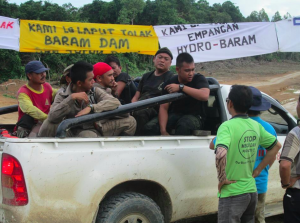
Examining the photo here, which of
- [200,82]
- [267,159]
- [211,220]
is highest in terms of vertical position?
[200,82]

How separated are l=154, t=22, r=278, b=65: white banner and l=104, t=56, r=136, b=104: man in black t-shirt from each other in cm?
283

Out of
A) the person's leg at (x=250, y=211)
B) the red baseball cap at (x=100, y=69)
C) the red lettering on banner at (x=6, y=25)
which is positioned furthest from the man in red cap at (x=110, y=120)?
the red lettering on banner at (x=6, y=25)

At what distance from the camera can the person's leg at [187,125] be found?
3.61 metres

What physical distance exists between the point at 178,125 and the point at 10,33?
504 centimetres

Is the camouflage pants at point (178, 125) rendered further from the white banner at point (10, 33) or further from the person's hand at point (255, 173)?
the white banner at point (10, 33)

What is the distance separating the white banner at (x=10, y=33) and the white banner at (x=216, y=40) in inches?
117

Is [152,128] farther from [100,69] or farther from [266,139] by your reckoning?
[266,139]

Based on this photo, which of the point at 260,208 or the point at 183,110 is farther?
the point at 183,110

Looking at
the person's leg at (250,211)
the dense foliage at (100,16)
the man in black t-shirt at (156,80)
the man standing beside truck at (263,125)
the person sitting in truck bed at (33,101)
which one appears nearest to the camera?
the person's leg at (250,211)

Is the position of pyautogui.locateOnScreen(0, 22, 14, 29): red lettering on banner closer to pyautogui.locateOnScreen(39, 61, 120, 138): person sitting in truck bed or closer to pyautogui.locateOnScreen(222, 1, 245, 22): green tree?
pyautogui.locateOnScreen(39, 61, 120, 138): person sitting in truck bed

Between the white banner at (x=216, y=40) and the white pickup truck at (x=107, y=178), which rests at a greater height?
the white banner at (x=216, y=40)

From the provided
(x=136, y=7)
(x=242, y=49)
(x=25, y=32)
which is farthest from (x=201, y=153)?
(x=136, y=7)

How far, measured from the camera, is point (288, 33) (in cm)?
785

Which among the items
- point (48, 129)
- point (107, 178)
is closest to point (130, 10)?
point (48, 129)
